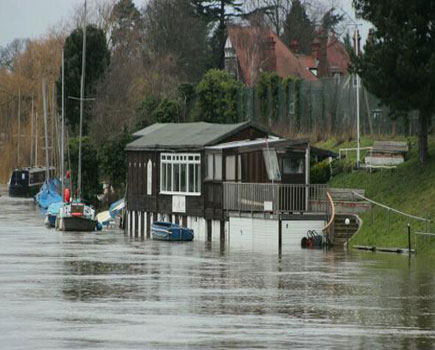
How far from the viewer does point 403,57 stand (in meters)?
58.5

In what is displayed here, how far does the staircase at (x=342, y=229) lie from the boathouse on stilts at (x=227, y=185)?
24.2 inches

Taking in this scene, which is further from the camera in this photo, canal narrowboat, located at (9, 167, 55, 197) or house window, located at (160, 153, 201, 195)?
canal narrowboat, located at (9, 167, 55, 197)

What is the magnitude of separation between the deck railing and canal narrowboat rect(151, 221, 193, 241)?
4.52 metres

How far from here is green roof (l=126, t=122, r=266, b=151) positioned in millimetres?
69000

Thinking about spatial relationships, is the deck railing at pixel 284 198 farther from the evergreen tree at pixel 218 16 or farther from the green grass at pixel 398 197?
the evergreen tree at pixel 218 16

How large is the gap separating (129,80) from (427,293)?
259ft

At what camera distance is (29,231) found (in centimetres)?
7625

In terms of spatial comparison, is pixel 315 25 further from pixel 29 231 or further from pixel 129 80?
pixel 29 231

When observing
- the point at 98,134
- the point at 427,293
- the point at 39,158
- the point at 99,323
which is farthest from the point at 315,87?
the point at 39,158

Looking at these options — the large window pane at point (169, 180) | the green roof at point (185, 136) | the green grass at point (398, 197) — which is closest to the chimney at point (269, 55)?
the green roof at point (185, 136)

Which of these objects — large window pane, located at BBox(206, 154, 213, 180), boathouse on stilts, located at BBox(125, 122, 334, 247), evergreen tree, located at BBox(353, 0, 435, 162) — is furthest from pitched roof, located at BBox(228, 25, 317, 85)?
evergreen tree, located at BBox(353, 0, 435, 162)

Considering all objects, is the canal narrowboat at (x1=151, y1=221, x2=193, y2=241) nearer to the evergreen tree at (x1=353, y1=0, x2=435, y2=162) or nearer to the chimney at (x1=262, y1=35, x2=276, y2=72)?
the evergreen tree at (x1=353, y1=0, x2=435, y2=162)

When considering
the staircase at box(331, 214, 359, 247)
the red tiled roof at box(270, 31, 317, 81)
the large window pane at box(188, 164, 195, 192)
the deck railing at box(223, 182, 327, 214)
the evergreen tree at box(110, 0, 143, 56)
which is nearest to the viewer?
the staircase at box(331, 214, 359, 247)

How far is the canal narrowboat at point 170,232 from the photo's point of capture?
66.5 metres
